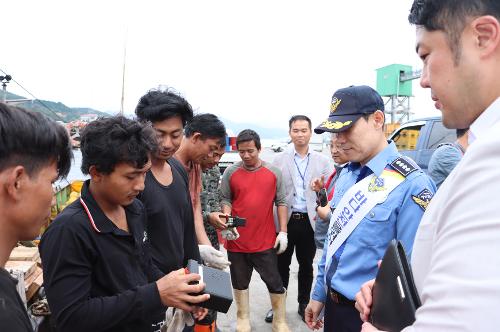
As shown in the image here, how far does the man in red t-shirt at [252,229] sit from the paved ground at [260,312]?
0.52 feet

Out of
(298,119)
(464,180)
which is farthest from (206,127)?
(464,180)

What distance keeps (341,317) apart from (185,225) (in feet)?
3.30

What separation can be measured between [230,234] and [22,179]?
96.6 inches

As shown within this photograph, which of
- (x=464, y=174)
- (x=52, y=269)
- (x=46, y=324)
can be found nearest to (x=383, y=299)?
(x=464, y=174)

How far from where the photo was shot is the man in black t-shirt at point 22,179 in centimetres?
88

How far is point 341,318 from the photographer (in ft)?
6.01

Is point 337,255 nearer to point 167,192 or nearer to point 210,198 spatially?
point 167,192

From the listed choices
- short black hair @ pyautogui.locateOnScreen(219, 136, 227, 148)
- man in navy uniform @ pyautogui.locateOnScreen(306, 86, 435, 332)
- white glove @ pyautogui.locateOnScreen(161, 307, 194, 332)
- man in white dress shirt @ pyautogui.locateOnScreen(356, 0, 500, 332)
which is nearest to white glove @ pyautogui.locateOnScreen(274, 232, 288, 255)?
short black hair @ pyautogui.locateOnScreen(219, 136, 227, 148)

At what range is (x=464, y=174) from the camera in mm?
620

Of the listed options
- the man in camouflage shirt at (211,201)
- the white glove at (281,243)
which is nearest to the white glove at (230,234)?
the man in camouflage shirt at (211,201)

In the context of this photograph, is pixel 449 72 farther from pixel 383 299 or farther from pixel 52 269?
pixel 52 269

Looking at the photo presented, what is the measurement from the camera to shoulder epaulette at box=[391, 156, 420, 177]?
67.7 inches

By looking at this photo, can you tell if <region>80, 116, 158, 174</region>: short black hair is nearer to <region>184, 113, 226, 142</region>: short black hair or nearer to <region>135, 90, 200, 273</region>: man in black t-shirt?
<region>135, 90, 200, 273</region>: man in black t-shirt

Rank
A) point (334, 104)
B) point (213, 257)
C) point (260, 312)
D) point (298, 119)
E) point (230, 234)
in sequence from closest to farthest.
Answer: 1. point (334, 104)
2. point (213, 257)
3. point (230, 234)
4. point (260, 312)
5. point (298, 119)
